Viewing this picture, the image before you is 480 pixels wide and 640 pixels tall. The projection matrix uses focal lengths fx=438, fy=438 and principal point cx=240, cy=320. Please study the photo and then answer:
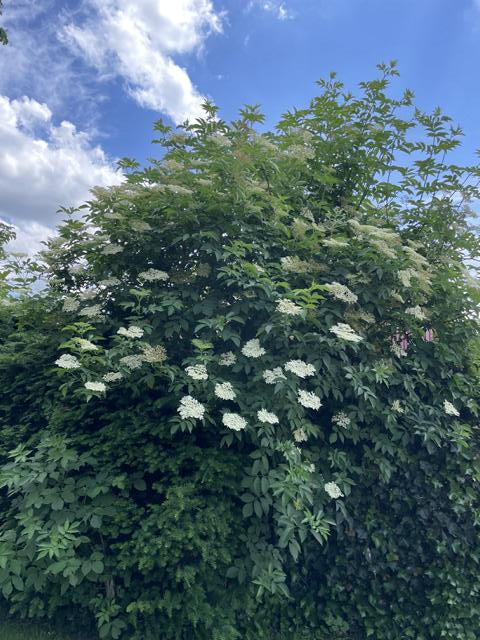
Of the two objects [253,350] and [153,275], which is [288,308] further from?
[153,275]

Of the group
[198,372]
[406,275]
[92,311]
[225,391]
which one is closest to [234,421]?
[225,391]

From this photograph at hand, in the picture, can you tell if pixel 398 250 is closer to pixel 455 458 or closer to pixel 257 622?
pixel 455 458

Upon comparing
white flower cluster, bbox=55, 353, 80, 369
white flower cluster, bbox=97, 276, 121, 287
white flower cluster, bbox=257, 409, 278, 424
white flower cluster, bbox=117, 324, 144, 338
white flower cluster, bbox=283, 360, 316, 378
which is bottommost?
white flower cluster, bbox=257, 409, 278, 424

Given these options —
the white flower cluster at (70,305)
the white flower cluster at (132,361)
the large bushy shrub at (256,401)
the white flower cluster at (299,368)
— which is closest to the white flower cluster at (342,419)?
the large bushy shrub at (256,401)

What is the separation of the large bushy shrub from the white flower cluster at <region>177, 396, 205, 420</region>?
0.01 metres

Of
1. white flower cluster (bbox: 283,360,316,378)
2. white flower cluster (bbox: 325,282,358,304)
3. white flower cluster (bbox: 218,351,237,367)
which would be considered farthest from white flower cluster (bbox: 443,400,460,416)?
white flower cluster (bbox: 218,351,237,367)

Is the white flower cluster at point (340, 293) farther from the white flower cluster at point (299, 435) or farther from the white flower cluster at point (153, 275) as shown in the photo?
the white flower cluster at point (153, 275)

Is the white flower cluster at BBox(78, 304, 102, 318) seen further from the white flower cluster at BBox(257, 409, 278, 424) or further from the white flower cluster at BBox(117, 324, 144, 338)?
the white flower cluster at BBox(257, 409, 278, 424)

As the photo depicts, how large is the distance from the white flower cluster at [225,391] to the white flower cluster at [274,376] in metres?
0.20

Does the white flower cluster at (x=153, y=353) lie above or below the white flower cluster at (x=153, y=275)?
below

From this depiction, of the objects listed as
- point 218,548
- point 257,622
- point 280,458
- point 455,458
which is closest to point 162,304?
point 280,458

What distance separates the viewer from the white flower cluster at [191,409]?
7.36 ft

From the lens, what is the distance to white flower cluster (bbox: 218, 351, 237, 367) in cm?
251

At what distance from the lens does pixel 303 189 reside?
334 cm
